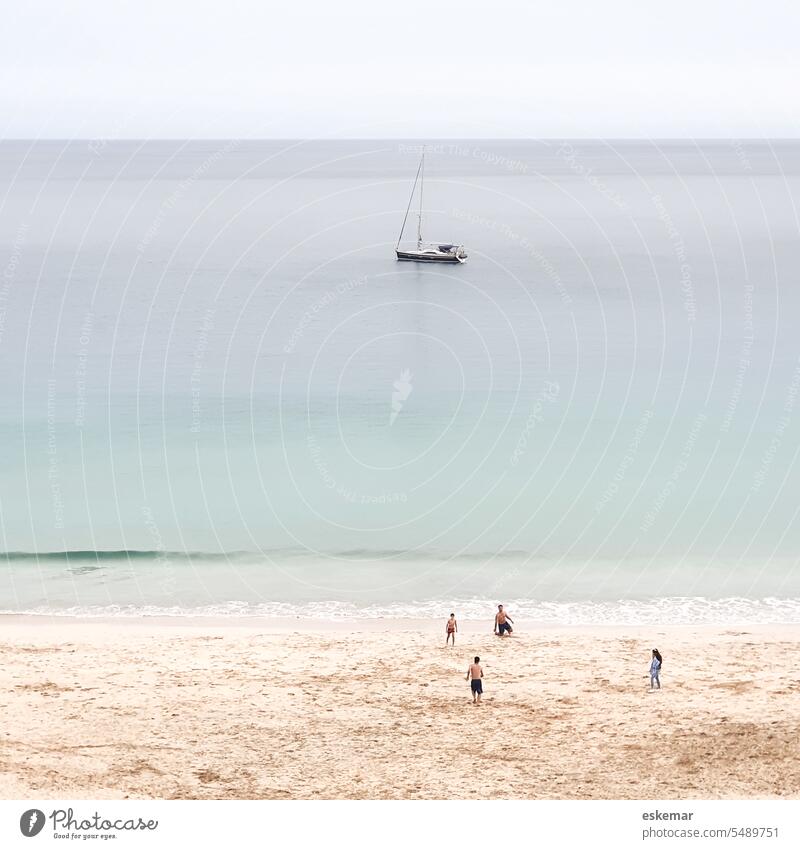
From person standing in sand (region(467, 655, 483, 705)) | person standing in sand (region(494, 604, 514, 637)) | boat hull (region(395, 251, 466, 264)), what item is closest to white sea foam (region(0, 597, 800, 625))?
person standing in sand (region(494, 604, 514, 637))

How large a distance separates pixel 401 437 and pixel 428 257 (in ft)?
176

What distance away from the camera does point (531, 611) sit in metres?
40.2

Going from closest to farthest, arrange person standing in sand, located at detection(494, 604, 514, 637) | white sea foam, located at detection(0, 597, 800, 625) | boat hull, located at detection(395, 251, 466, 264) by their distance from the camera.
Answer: person standing in sand, located at detection(494, 604, 514, 637) → white sea foam, located at detection(0, 597, 800, 625) → boat hull, located at detection(395, 251, 466, 264)

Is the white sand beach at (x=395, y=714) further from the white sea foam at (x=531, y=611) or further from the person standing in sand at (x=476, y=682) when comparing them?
the white sea foam at (x=531, y=611)

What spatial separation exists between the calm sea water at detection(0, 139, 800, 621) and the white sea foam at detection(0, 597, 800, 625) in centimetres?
14

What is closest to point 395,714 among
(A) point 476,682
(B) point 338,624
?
(A) point 476,682

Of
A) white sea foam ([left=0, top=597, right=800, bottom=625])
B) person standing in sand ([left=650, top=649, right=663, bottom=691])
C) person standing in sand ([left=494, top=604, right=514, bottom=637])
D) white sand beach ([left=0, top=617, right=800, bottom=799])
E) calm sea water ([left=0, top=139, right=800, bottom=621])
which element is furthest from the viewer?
calm sea water ([left=0, top=139, right=800, bottom=621])

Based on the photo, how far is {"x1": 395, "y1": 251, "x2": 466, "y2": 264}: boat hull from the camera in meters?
114

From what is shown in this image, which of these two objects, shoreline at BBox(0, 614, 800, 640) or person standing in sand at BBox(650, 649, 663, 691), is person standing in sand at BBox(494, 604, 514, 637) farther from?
person standing in sand at BBox(650, 649, 663, 691)

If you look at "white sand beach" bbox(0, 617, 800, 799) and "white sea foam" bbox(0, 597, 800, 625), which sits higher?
"white sea foam" bbox(0, 597, 800, 625)

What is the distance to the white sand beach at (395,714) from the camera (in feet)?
80.4

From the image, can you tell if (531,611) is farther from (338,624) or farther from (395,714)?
(395,714)

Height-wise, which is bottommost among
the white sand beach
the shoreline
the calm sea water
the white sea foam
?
the white sand beach

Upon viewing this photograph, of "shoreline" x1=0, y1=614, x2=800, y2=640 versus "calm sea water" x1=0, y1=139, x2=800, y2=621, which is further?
"calm sea water" x1=0, y1=139, x2=800, y2=621
